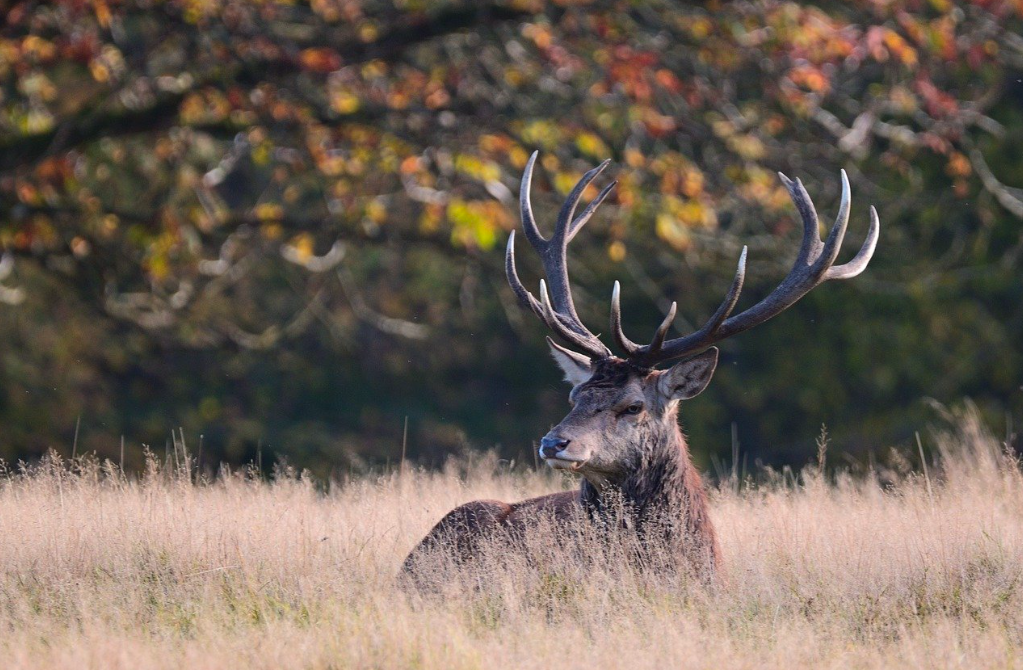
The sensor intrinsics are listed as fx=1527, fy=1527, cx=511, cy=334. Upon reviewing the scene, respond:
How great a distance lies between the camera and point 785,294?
19.6ft

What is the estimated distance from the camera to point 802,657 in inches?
176

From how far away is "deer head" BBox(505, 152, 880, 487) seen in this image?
5.62m

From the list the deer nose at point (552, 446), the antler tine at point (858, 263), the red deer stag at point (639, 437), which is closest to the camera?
the deer nose at point (552, 446)

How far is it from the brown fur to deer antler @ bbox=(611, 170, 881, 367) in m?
0.11

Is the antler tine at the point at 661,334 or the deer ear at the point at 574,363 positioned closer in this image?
the antler tine at the point at 661,334

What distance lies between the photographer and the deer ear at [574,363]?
6.04m

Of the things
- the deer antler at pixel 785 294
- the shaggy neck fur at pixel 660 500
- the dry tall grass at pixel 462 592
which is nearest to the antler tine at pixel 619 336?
the deer antler at pixel 785 294

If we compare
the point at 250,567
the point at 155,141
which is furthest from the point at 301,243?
the point at 250,567

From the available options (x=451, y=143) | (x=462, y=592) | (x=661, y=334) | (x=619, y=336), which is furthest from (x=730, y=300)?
(x=451, y=143)

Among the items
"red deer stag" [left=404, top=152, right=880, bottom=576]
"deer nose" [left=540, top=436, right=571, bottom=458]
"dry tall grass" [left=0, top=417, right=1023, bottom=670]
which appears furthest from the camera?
"red deer stag" [left=404, top=152, right=880, bottom=576]

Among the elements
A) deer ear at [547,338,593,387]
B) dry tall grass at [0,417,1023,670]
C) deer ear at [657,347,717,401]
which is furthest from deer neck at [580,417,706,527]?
deer ear at [547,338,593,387]

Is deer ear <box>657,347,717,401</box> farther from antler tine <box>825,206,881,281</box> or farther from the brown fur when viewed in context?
antler tine <box>825,206,881,281</box>

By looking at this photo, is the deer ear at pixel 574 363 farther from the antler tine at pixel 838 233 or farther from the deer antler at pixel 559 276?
the antler tine at pixel 838 233

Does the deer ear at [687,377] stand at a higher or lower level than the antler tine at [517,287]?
lower
